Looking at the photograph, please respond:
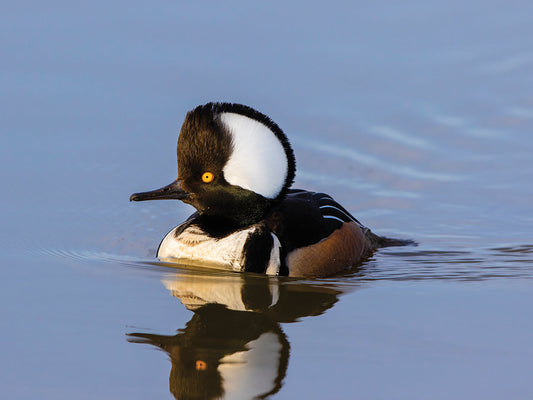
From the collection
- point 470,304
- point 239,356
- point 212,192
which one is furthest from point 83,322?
point 470,304

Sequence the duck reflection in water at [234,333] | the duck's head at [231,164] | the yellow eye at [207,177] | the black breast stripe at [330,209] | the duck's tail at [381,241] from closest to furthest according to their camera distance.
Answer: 1. the duck reflection in water at [234,333]
2. the duck's head at [231,164]
3. the yellow eye at [207,177]
4. the black breast stripe at [330,209]
5. the duck's tail at [381,241]

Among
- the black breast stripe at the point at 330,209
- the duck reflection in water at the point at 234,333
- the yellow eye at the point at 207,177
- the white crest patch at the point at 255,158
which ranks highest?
the white crest patch at the point at 255,158

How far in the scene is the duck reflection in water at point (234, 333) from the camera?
566cm

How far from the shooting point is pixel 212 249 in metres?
8.15

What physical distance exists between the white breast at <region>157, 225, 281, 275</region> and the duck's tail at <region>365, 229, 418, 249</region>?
192 cm

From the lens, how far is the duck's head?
305 inches

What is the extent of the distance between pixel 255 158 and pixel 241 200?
45 cm

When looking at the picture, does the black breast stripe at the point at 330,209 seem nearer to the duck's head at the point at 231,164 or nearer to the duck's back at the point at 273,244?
the duck's back at the point at 273,244

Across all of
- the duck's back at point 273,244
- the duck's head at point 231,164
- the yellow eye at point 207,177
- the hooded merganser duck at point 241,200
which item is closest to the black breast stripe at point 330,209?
the duck's back at point 273,244

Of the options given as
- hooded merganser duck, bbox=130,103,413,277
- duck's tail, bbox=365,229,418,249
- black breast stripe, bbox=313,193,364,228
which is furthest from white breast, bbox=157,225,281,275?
duck's tail, bbox=365,229,418,249

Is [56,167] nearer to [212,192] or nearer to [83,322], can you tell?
[212,192]

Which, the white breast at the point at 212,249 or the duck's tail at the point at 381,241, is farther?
the duck's tail at the point at 381,241

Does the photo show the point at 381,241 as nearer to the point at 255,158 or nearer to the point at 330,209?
the point at 330,209

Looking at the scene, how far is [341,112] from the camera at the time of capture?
12070 millimetres
